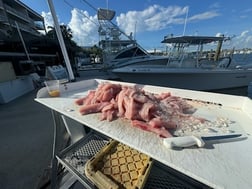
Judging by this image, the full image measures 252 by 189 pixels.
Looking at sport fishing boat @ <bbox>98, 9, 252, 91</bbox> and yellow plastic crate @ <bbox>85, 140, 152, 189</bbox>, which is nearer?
yellow plastic crate @ <bbox>85, 140, 152, 189</bbox>

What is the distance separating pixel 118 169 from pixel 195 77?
19.6 feet

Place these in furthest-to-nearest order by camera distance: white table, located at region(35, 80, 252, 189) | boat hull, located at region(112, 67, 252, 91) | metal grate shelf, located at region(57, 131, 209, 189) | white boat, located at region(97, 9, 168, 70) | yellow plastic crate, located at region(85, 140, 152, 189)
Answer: white boat, located at region(97, 9, 168, 70)
boat hull, located at region(112, 67, 252, 91)
metal grate shelf, located at region(57, 131, 209, 189)
yellow plastic crate, located at region(85, 140, 152, 189)
white table, located at region(35, 80, 252, 189)

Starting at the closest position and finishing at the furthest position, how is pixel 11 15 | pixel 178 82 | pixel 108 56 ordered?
1. pixel 178 82
2. pixel 108 56
3. pixel 11 15

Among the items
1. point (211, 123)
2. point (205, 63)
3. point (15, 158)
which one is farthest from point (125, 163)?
point (205, 63)

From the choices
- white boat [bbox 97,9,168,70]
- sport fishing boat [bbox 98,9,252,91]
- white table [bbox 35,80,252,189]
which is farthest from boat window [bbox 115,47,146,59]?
white table [bbox 35,80,252,189]

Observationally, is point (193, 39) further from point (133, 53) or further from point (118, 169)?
point (118, 169)

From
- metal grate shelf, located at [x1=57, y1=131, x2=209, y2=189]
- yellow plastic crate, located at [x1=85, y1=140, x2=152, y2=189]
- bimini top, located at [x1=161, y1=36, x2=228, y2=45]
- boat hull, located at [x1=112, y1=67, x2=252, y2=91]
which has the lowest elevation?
boat hull, located at [x1=112, y1=67, x2=252, y2=91]

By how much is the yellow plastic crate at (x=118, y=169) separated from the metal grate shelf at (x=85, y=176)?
4.1 inches

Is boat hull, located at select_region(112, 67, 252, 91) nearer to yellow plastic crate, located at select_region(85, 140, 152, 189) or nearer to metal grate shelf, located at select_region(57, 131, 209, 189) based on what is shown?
metal grate shelf, located at select_region(57, 131, 209, 189)

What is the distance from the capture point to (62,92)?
1.88m

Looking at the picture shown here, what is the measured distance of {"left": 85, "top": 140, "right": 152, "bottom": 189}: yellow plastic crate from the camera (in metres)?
0.96

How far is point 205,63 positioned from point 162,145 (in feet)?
24.7

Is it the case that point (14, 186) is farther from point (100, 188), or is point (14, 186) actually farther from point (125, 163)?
point (125, 163)

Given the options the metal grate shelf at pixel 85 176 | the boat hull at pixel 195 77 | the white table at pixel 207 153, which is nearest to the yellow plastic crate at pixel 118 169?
the metal grate shelf at pixel 85 176
